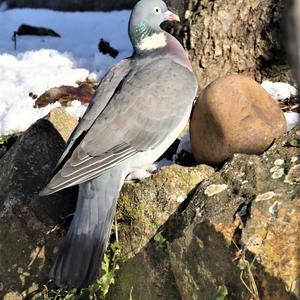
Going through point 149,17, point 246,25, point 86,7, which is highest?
point 149,17

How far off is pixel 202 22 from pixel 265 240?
2.29m

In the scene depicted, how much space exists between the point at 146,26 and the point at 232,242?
5.50 ft

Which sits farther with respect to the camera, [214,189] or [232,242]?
[214,189]

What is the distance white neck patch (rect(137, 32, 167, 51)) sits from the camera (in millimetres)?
4027

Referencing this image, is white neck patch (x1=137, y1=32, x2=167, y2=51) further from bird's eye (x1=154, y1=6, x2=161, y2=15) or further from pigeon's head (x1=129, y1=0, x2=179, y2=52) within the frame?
bird's eye (x1=154, y1=6, x2=161, y2=15)

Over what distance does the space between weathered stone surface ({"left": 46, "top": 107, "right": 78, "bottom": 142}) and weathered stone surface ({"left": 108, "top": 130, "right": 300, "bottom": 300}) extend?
0.91 m

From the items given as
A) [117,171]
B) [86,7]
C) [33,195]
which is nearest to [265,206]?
[117,171]

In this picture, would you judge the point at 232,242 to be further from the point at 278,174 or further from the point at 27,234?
the point at 27,234

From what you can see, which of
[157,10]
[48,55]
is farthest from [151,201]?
[48,55]

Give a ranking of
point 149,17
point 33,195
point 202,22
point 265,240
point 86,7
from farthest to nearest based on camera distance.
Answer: point 86,7
point 202,22
point 149,17
point 33,195
point 265,240

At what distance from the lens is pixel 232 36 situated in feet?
15.5

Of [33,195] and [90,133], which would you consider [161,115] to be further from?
[33,195]

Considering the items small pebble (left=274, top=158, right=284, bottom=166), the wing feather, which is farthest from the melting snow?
small pebble (left=274, top=158, right=284, bottom=166)

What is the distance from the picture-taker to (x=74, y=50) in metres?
6.45
